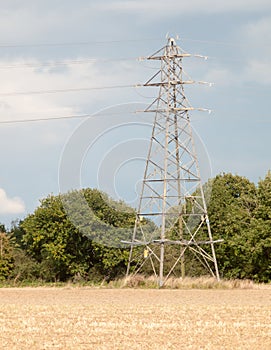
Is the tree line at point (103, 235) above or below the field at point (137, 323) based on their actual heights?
above

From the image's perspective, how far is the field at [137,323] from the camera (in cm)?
1892

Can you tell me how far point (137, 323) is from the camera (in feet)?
74.9

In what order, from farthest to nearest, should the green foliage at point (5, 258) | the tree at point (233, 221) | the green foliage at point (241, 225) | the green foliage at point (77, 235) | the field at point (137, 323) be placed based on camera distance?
the green foliage at point (5, 258) < the green foliage at point (77, 235) < the tree at point (233, 221) < the green foliage at point (241, 225) < the field at point (137, 323)

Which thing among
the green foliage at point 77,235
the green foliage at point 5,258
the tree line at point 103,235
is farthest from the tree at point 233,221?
the green foliage at point 5,258

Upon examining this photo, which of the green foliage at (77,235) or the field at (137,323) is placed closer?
the field at (137,323)

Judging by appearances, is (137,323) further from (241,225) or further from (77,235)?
(77,235)

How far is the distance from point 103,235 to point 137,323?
158ft

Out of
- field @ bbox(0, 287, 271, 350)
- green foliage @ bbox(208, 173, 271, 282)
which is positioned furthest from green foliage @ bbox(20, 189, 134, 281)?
field @ bbox(0, 287, 271, 350)

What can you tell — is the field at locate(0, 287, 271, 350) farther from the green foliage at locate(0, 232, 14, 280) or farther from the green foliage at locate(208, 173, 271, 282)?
the green foliage at locate(0, 232, 14, 280)

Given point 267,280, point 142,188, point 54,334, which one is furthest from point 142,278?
point 54,334

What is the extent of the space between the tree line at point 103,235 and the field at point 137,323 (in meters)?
30.7

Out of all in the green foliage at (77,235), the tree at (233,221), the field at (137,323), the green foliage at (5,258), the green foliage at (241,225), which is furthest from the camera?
the green foliage at (5,258)

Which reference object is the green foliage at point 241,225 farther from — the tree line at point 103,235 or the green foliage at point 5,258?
the green foliage at point 5,258

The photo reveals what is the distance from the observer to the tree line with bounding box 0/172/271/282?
6412 cm
